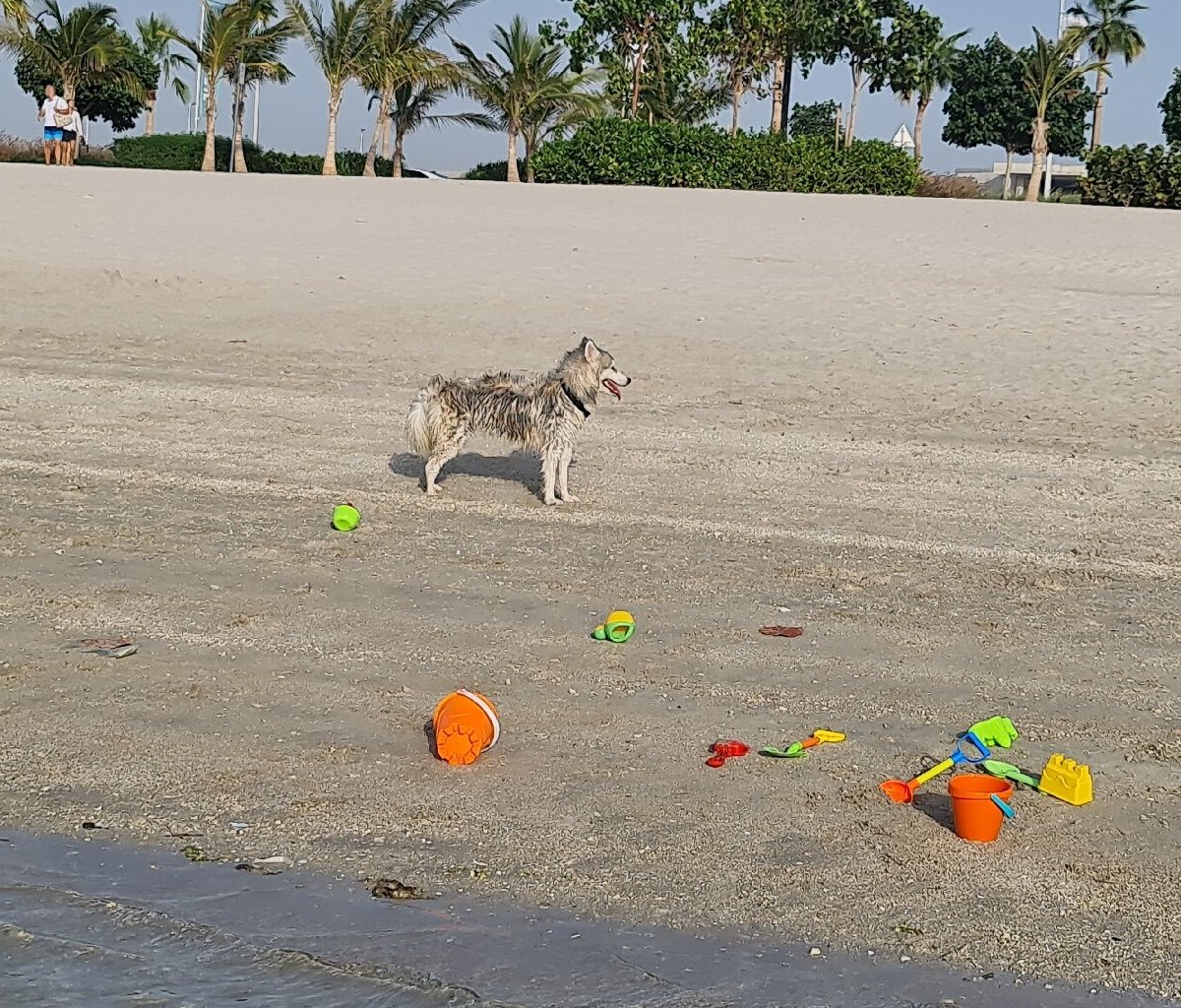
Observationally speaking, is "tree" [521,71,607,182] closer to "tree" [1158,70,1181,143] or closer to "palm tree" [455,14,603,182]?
"palm tree" [455,14,603,182]

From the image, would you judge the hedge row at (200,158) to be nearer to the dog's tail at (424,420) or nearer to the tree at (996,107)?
the dog's tail at (424,420)

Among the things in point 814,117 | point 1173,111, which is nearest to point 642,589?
point 1173,111

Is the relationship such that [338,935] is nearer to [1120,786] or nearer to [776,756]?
[776,756]

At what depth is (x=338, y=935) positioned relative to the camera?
432cm

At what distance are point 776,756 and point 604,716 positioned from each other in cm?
74

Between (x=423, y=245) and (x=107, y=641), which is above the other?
(x=423, y=245)

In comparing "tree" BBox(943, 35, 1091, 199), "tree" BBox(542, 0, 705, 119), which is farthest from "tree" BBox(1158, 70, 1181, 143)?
"tree" BBox(542, 0, 705, 119)

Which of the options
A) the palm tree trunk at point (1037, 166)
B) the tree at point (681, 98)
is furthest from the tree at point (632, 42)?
the palm tree trunk at point (1037, 166)

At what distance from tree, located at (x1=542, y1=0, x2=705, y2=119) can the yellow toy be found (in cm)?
4068

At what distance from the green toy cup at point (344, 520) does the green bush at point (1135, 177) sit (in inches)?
998

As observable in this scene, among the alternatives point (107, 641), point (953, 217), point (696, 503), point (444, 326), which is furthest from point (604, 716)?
point (953, 217)

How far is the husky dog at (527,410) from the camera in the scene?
31.0 feet

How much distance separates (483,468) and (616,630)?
13.7ft

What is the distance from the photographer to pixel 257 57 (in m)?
41.3
